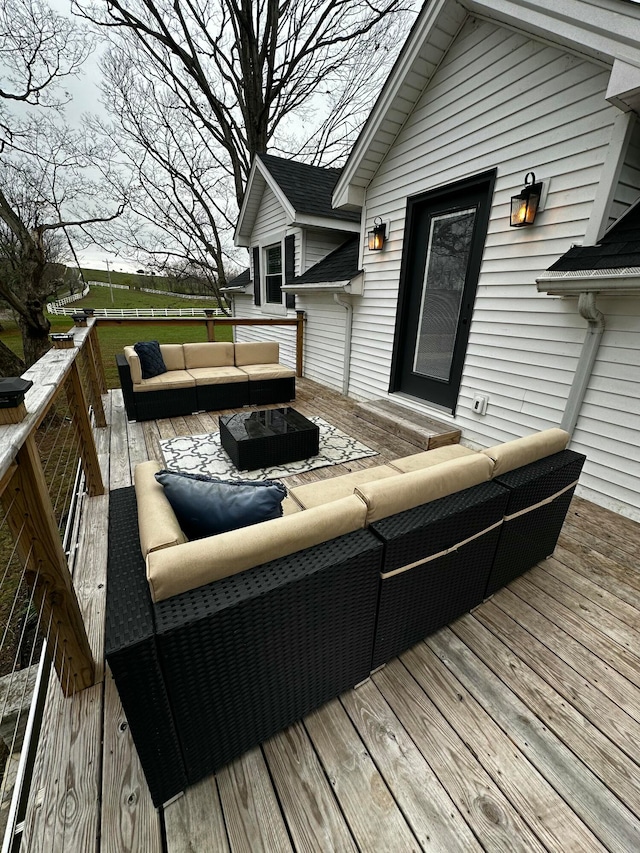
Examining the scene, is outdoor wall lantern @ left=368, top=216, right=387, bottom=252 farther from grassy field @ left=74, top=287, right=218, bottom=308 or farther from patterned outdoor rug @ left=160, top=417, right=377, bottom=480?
grassy field @ left=74, top=287, right=218, bottom=308

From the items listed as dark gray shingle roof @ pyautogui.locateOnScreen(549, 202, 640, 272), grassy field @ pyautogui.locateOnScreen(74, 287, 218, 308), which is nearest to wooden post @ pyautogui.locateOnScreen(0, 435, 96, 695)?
dark gray shingle roof @ pyautogui.locateOnScreen(549, 202, 640, 272)

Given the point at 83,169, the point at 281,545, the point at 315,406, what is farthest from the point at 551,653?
the point at 83,169

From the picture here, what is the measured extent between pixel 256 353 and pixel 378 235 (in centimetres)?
236

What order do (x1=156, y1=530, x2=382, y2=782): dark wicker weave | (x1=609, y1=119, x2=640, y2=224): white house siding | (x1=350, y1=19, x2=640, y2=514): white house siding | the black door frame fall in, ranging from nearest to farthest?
(x1=156, y1=530, x2=382, y2=782): dark wicker weave, (x1=609, y1=119, x2=640, y2=224): white house siding, (x1=350, y1=19, x2=640, y2=514): white house siding, the black door frame

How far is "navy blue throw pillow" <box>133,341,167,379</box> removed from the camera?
14.6 feet

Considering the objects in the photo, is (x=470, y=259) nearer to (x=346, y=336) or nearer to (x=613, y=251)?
(x=613, y=251)

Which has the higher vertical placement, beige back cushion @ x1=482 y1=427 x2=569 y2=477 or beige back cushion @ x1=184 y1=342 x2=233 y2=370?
beige back cushion @ x1=482 y1=427 x2=569 y2=477

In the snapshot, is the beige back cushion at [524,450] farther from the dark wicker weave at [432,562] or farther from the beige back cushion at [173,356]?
the beige back cushion at [173,356]

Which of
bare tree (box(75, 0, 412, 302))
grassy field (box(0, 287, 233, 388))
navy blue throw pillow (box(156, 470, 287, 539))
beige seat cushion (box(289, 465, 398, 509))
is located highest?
bare tree (box(75, 0, 412, 302))

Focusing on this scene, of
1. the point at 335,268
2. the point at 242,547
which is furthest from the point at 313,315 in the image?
the point at 242,547

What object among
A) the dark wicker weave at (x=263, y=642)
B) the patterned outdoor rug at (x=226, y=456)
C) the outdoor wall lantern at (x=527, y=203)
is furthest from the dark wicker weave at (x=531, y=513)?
the outdoor wall lantern at (x=527, y=203)

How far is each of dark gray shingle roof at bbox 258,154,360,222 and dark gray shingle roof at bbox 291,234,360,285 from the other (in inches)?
19.9

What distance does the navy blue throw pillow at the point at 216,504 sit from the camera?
1329mm

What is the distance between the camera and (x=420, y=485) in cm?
150
